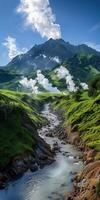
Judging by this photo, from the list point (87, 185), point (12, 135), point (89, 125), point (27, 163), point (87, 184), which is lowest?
point (87, 185)

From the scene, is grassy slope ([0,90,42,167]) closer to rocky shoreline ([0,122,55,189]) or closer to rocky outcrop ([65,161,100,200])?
rocky shoreline ([0,122,55,189])

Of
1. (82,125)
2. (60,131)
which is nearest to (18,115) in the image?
(82,125)

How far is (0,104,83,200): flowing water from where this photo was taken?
3381 inches

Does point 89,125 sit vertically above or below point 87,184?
above

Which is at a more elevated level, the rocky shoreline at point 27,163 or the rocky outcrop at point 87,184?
the rocky shoreline at point 27,163

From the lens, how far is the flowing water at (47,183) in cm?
8588

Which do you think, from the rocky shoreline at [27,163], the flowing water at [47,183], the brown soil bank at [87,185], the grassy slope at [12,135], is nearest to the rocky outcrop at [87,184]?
the brown soil bank at [87,185]

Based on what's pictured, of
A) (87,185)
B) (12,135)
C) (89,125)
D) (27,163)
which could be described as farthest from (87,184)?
(89,125)

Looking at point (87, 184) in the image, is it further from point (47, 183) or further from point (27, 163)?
point (27, 163)

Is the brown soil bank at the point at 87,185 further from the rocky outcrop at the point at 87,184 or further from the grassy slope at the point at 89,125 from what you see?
the grassy slope at the point at 89,125

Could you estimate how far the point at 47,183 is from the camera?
9500cm

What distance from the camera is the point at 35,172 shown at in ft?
350

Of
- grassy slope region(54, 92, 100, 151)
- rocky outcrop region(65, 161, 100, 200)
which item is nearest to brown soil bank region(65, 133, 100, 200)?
rocky outcrop region(65, 161, 100, 200)

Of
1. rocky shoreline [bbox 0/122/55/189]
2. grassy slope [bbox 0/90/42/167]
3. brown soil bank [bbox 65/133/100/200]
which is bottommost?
brown soil bank [bbox 65/133/100/200]
